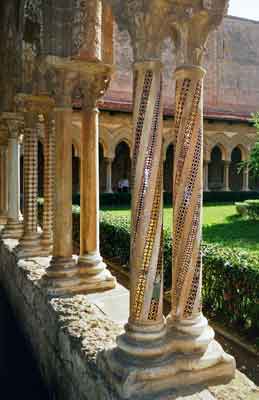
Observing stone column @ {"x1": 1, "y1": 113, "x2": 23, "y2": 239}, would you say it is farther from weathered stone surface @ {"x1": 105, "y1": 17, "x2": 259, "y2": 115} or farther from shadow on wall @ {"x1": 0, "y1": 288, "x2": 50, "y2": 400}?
weathered stone surface @ {"x1": 105, "y1": 17, "x2": 259, "y2": 115}

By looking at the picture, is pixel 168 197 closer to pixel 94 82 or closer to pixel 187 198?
pixel 94 82

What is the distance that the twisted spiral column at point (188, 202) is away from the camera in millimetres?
2646

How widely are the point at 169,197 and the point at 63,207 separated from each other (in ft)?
56.1

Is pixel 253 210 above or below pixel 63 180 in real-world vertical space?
below

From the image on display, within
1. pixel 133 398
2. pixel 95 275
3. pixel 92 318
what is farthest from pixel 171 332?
pixel 95 275

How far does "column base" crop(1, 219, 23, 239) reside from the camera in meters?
7.64

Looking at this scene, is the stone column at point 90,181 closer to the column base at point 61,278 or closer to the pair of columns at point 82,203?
the pair of columns at point 82,203

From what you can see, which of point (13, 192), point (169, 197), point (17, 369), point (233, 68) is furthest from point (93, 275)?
point (233, 68)

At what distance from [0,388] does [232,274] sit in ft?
9.50

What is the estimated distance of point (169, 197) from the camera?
2130 centimetres

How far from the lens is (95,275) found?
14.7 ft

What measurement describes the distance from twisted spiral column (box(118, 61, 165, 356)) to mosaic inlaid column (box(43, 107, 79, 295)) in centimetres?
184

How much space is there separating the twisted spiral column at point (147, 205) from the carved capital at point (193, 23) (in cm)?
21

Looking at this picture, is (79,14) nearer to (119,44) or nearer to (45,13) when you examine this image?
(45,13)
